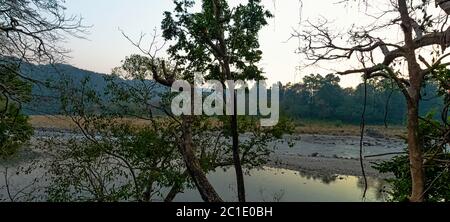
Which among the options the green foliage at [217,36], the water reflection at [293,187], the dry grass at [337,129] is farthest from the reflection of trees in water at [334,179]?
the dry grass at [337,129]

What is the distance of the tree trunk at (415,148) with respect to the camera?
2.28m

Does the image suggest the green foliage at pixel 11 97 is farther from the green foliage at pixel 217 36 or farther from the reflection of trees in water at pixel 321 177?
the reflection of trees in water at pixel 321 177

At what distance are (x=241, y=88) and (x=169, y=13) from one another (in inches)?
78.7

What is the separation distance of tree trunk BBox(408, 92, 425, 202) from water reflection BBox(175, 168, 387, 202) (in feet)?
32.2

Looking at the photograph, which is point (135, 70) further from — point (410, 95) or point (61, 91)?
point (410, 95)

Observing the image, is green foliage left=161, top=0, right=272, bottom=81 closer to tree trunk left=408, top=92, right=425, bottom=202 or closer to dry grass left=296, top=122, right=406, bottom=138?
tree trunk left=408, top=92, right=425, bottom=202

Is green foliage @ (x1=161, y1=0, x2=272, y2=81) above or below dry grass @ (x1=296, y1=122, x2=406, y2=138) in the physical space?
above

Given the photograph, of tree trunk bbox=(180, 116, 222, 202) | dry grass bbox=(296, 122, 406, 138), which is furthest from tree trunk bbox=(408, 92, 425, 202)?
dry grass bbox=(296, 122, 406, 138)

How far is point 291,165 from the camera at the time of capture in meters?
22.0

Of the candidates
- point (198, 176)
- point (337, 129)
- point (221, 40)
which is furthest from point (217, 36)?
point (337, 129)

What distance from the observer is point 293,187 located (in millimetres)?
16172

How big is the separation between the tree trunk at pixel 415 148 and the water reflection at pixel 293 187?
9.82 metres

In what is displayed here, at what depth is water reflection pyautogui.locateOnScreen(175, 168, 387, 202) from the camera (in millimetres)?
13356
